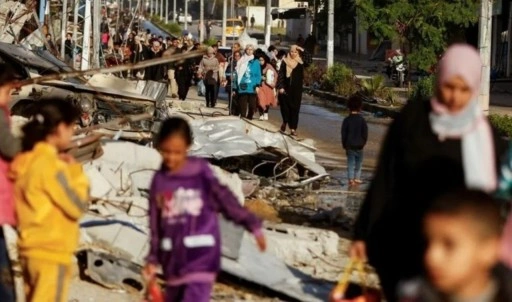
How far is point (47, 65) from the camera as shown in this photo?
17.6 metres

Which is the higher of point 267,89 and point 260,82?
point 260,82

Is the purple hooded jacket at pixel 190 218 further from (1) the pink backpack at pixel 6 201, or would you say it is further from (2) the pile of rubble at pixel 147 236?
(2) the pile of rubble at pixel 147 236

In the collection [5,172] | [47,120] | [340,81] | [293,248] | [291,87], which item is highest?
[47,120]

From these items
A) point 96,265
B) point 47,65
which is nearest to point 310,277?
point 96,265

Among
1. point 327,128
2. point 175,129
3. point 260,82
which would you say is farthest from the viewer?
point 327,128

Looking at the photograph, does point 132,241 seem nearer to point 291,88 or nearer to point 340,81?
point 291,88

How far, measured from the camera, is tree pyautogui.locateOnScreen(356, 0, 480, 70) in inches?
1448

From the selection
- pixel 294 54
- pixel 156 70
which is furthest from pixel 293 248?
pixel 156 70

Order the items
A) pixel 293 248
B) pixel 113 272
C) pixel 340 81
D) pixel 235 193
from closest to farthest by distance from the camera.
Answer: pixel 113 272 → pixel 293 248 → pixel 235 193 → pixel 340 81

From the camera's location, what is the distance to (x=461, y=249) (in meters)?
4.04

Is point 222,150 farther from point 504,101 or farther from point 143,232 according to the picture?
point 504,101

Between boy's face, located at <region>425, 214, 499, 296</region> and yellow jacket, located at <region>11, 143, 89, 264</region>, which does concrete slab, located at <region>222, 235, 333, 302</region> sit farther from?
boy's face, located at <region>425, 214, 499, 296</region>

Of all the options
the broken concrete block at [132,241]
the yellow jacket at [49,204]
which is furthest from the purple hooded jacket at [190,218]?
the broken concrete block at [132,241]

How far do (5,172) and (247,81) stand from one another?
749 inches
